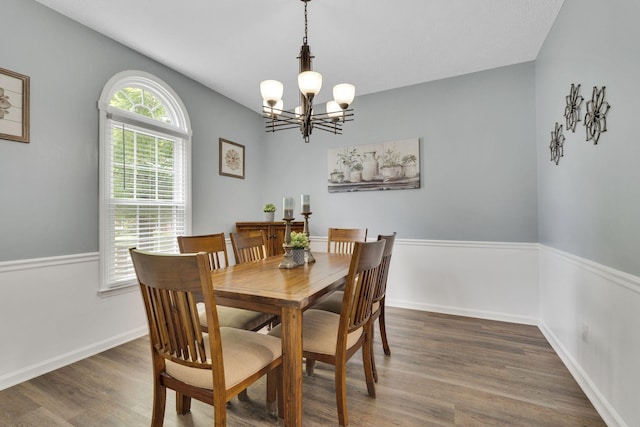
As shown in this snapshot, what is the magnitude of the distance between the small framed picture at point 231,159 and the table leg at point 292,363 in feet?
9.44

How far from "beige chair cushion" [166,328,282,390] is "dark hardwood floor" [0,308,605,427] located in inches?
19.8

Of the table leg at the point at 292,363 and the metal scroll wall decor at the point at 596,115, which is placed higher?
the metal scroll wall decor at the point at 596,115

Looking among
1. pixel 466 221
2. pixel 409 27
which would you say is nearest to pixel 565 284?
pixel 466 221

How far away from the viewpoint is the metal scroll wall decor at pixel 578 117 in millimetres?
1675

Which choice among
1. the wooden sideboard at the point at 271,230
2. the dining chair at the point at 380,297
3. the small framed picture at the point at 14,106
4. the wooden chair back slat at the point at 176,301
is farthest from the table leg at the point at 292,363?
the wooden sideboard at the point at 271,230

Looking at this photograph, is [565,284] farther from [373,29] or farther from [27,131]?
[27,131]

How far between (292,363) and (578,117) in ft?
7.76

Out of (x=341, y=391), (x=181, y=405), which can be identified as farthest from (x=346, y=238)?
(x=181, y=405)

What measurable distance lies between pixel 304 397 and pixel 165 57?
3.18 meters

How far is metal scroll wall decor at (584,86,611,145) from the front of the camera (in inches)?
65.2

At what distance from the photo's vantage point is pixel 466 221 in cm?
332

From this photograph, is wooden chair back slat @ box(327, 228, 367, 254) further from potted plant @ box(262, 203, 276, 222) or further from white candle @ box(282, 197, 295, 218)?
potted plant @ box(262, 203, 276, 222)

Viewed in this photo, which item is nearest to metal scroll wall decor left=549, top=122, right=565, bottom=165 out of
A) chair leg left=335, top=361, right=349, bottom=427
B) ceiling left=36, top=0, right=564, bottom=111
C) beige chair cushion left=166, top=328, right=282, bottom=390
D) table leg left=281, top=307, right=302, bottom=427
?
ceiling left=36, top=0, right=564, bottom=111

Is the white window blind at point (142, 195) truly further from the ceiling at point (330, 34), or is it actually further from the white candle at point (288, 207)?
the white candle at point (288, 207)
